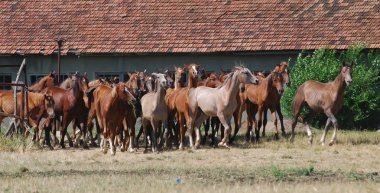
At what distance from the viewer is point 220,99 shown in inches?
1191

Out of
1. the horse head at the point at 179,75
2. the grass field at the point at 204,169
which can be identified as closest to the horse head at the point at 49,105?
the grass field at the point at 204,169

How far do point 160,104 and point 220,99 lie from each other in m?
1.69

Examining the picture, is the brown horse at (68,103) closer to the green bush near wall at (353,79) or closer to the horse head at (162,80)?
the horse head at (162,80)

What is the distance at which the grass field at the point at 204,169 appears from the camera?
20.2 meters

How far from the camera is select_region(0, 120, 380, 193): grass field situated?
20.2m

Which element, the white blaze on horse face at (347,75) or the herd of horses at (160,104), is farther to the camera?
the white blaze on horse face at (347,75)

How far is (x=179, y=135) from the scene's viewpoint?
32156 mm

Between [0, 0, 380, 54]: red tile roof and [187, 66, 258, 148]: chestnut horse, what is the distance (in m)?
9.67

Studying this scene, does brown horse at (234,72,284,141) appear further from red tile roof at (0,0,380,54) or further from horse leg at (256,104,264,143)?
red tile roof at (0,0,380,54)

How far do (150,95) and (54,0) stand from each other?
16083 mm

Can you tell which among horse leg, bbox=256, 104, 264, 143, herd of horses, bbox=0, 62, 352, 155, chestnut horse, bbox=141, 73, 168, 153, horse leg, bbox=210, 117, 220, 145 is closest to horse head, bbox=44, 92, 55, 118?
herd of horses, bbox=0, 62, 352, 155

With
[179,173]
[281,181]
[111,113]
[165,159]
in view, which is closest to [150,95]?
[111,113]

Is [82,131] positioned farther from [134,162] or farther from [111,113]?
[134,162]

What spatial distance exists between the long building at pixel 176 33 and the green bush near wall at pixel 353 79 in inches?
36.7
